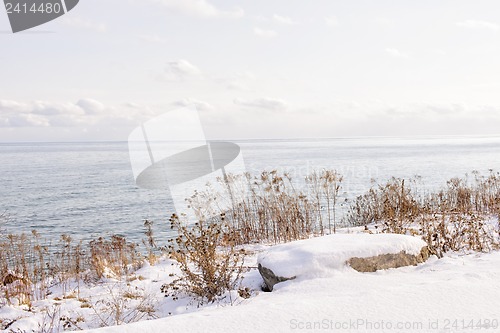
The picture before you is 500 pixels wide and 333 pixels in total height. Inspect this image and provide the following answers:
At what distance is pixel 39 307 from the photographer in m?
5.52

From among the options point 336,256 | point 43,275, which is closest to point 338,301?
point 336,256

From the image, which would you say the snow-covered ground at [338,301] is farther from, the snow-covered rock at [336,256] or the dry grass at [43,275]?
the dry grass at [43,275]

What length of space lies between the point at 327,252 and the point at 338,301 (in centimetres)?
142

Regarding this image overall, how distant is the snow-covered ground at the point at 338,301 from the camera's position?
3.17 m

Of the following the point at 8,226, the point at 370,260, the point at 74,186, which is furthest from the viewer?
the point at 74,186

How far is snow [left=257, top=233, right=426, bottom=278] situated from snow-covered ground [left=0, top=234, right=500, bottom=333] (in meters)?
0.01

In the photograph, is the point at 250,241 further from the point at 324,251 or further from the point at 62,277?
the point at 324,251

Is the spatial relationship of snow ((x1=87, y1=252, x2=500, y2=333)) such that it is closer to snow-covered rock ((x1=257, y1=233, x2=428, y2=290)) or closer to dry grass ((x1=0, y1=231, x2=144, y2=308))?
snow-covered rock ((x1=257, y1=233, x2=428, y2=290))

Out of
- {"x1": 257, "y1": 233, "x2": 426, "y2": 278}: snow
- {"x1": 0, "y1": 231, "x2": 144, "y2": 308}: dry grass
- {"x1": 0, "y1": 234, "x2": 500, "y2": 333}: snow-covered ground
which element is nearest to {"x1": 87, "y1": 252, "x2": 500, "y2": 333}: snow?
{"x1": 0, "y1": 234, "x2": 500, "y2": 333}: snow-covered ground

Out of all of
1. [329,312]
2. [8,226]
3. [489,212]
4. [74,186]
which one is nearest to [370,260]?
[329,312]

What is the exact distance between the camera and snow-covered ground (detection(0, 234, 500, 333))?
3.17 m

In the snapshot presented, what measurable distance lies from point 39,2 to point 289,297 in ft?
23.6

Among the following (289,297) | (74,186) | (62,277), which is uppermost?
(289,297)

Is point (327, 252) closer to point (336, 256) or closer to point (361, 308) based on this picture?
point (336, 256)
